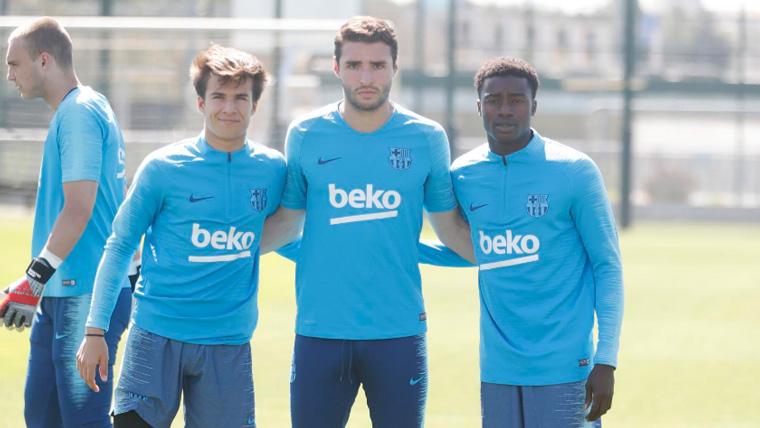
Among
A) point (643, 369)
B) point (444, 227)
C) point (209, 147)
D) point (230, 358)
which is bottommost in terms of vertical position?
point (643, 369)

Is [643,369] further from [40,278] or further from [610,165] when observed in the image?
[610,165]

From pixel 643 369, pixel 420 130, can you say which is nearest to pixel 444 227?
pixel 420 130

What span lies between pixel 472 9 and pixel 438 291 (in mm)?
23190

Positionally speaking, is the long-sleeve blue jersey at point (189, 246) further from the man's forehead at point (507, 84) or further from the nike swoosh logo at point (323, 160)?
the man's forehead at point (507, 84)

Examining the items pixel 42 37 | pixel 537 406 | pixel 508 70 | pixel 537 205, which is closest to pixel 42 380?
pixel 42 37

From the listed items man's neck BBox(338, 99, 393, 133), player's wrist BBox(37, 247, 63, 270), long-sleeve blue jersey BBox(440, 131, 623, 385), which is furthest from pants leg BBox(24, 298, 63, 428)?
long-sleeve blue jersey BBox(440, 131, 623, 385)

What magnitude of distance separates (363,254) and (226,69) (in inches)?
34.5

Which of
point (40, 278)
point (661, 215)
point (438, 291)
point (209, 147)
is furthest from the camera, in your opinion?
point (661, 215)

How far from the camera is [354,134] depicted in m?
4.72

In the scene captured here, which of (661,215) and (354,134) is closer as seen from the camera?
(354,134)

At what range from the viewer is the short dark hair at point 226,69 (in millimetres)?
4559

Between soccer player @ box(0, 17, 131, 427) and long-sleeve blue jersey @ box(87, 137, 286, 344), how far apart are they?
47cm

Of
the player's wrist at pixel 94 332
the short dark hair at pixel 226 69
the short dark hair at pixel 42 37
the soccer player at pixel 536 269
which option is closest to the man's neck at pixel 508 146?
the soccer player at pixel 536 269

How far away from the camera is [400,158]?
469 centimetres
